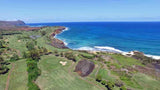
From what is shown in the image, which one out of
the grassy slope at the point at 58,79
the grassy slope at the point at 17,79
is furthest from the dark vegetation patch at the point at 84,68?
the grassy slope at the point at 17,79

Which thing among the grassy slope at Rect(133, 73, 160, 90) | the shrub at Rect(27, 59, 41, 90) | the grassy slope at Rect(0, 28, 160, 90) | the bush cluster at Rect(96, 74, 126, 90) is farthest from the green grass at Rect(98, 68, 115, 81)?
the shrub at Rect(27, 59, 41, 90)

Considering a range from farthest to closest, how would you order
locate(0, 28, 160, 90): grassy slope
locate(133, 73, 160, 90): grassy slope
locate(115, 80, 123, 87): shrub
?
1. locate(133, 73, 160, 90): grassy slope
2. locate(115, 80, 123, 87): shrub
3. locate(0, 28, 160, 90): grassy slope

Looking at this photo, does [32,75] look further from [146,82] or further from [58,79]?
[146,82]

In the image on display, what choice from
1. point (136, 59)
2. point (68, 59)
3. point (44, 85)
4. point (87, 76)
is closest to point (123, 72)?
point (87, 76)

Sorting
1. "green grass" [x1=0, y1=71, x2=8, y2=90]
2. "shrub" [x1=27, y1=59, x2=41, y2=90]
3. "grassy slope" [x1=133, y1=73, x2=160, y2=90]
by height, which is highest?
"shrub" [x1=27, y1=59, x2=41, y2=90]

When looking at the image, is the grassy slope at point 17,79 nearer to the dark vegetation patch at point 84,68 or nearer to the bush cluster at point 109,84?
the dark vegetation patch at point 84,68

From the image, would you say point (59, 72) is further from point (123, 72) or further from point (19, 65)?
point (123, 72)

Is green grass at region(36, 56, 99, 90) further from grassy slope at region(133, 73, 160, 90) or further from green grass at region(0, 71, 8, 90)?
grassy slope at region(133, 73, 160, 90)
